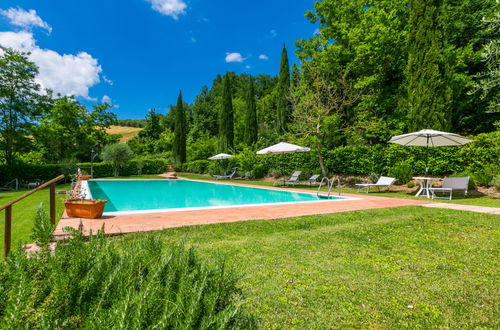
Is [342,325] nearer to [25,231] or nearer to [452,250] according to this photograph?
[452,250]

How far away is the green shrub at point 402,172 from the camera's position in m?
12.5

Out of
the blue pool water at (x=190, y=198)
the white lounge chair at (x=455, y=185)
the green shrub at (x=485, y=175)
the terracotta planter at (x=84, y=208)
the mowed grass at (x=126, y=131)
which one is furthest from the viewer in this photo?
the mowed grass at (x=126, y=131)

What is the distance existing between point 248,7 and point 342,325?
33.4 meters

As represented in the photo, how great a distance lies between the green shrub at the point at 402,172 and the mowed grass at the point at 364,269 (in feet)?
24.7

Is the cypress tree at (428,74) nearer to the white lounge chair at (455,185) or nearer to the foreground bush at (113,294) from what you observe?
the white lounge chair at (455,185)

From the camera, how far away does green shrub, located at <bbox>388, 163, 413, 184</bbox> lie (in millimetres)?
12539

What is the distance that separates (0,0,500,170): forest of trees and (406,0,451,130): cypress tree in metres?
0.05

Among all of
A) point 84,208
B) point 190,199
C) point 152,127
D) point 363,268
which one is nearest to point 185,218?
point 84,208

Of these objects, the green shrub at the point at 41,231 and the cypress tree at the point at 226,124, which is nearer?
the green shrub at the point at 41,231

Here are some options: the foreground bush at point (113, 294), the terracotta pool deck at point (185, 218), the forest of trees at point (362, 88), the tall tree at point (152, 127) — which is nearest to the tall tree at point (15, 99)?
the forest of trees at point (362, 88)

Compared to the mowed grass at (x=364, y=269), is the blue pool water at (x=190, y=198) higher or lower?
lower

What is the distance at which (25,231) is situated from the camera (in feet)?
16.3

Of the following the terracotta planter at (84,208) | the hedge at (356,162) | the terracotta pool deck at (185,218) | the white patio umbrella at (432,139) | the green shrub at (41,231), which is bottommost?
the terracotta pool deck at (185,218)

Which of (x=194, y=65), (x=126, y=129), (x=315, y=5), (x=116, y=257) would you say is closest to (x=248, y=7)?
(x=315, y=5)
